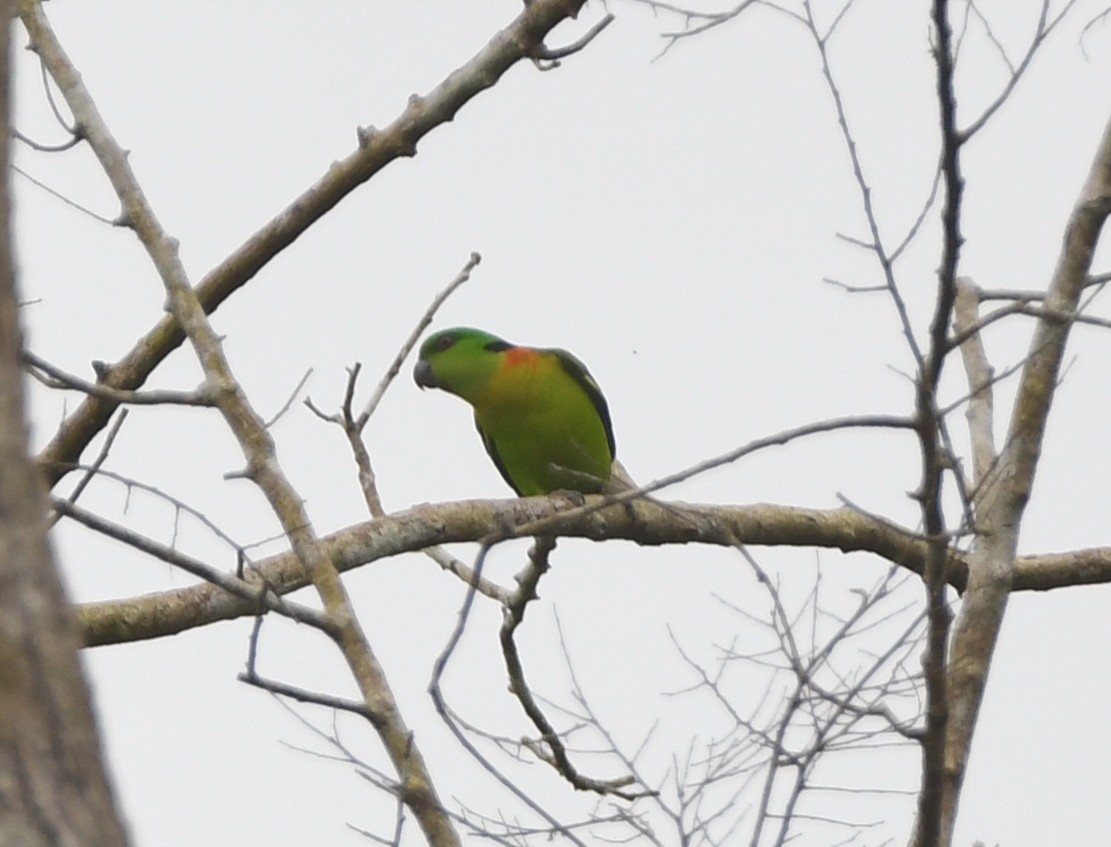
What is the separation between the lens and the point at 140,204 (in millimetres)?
3869

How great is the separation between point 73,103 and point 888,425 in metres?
2.54

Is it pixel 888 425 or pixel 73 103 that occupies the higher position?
pixel 73 103

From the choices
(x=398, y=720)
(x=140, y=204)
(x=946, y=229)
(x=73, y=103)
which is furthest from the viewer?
(x=73, y=103)

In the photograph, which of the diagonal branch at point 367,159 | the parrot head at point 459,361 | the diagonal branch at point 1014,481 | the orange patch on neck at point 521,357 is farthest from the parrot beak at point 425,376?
the diagonal branch at point 1014,481

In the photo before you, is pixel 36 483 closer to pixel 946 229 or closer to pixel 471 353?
pixel 946 229

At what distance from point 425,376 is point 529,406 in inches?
27.5

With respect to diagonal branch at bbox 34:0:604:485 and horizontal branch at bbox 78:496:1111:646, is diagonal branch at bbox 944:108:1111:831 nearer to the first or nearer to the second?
horizontal branch at bbox 78:496:1111:646

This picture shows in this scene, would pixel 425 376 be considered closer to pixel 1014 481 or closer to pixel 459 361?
pixel 459 361

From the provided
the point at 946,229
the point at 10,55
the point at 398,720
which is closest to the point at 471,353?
the point at 398,720

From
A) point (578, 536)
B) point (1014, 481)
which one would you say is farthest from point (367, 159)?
point (1014, 481)

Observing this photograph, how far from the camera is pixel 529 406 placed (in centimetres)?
636

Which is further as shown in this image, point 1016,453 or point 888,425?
point 1016,453

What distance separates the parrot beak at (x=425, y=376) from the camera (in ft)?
22.3

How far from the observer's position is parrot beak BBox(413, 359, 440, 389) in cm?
681
